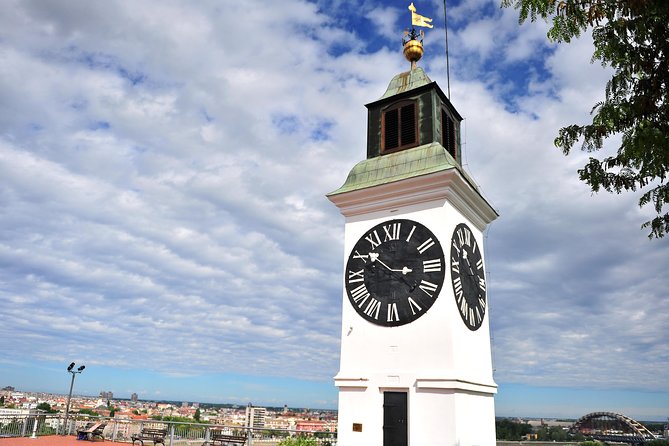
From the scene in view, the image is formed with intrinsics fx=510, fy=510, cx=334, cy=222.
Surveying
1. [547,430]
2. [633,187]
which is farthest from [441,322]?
[547,430]

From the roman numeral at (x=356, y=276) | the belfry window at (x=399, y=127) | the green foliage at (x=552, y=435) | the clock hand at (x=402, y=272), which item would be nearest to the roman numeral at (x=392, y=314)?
the clock hand at (x=402, y=272)

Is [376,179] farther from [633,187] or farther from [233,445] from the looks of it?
[233,445]

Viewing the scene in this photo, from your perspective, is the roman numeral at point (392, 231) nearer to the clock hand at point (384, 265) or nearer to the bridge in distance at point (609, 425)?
the clock hand at point (384, 265)

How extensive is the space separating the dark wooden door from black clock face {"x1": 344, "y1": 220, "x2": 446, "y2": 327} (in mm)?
1620

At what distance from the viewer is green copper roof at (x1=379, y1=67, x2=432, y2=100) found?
14.5 m

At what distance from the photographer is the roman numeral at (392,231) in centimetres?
1255

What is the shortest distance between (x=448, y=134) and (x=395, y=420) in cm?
786

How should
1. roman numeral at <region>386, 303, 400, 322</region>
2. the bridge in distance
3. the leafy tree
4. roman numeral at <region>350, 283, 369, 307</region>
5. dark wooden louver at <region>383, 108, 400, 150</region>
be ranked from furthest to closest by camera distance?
the bridge in distance
dark wooden louver at <region>383, 108, 400, 150</region>
roman numeral at <region>350, 283, 369, 307</region>
roman numeral at <region>386, 303, 400, 322</region>
the leafy tree

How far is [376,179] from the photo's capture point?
13.4 metres

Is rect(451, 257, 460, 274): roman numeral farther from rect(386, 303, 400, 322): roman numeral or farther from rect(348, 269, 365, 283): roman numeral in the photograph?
→ rect(348, 269, 365, 283): roman numeral

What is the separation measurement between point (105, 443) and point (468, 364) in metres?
13.8

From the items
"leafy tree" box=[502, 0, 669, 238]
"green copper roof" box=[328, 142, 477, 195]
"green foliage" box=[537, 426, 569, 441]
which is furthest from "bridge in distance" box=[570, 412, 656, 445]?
"leafy tree" box=[502, 0, 669, 238]

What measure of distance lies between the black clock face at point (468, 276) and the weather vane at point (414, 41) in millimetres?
5924

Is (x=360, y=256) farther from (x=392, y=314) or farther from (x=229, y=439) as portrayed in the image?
(x=229, y=439)
